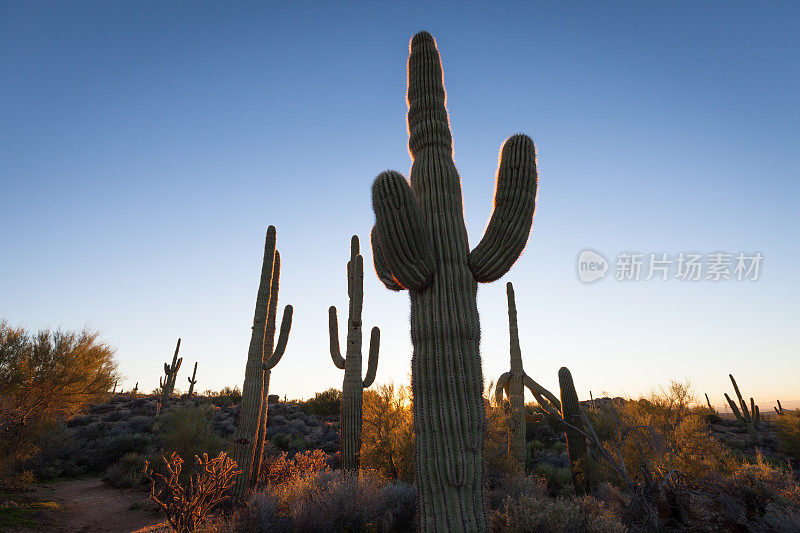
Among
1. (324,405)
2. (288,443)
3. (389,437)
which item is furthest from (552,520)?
(324,405)

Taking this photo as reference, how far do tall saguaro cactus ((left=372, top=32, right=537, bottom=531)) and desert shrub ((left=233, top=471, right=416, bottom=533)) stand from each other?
319cm

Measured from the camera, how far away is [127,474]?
12.8 metres

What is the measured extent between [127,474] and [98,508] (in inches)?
111

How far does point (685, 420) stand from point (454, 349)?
10726 mm

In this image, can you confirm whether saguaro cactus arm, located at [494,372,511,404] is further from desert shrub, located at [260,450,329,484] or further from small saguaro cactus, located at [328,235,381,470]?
desert shrub, located at [260,450,329,484]

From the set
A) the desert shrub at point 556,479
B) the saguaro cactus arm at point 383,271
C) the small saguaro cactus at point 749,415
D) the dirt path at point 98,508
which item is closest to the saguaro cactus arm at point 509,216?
the saguaro cactus arm at point 383,271

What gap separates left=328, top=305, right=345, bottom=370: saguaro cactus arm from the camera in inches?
449

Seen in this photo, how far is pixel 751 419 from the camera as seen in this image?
866 inches

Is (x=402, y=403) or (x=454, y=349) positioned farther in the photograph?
(x=402, y=403)

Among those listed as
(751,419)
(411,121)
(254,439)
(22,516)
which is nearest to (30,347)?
(22,516)

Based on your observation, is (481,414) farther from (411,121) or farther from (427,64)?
(427,64)

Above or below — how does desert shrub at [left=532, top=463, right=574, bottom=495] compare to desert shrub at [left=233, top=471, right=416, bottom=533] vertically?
below

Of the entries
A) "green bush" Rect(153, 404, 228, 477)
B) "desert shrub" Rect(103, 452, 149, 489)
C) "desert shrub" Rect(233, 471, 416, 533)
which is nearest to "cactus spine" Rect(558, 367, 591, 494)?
"desert shrub" Rect(233, 471, 416, 533)

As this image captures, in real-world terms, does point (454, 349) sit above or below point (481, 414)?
above
